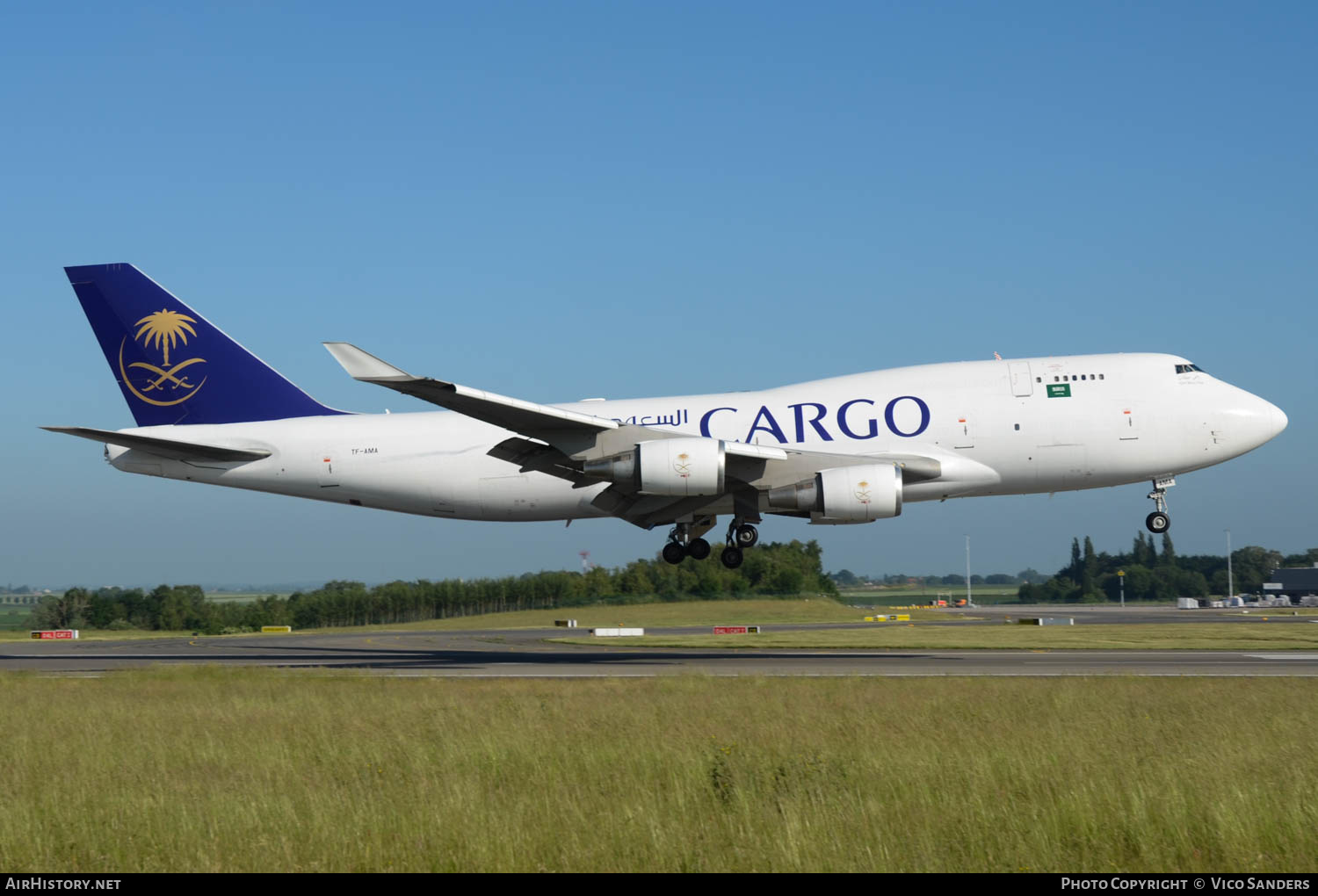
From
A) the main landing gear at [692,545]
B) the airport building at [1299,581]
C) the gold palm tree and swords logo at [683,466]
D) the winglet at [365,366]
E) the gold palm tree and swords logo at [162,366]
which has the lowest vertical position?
the airport building at [1299,581]

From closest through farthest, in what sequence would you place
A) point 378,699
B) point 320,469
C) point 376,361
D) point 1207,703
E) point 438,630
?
1. point 1207,703
2. point 378,699
3. point 376,361
4. point 320,469
5. point 438,630

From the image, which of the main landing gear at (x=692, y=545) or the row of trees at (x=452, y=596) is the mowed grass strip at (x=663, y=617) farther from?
the main landing gear at (x=692, y=545)

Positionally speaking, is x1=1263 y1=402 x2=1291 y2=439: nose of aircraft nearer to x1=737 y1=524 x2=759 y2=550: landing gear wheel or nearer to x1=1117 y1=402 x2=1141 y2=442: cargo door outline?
x1=1117 y1=402 x2=1141 y2=442: cargo door outline

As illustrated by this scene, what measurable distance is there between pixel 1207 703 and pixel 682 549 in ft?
58.6

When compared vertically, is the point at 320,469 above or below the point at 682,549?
above

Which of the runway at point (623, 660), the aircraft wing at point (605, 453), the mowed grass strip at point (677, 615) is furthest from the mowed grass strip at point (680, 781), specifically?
the mowed grass strip at point (677, 615)

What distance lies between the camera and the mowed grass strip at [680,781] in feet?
33.8

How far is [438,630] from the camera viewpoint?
198ft

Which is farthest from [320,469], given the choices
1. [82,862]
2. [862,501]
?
[82,862]

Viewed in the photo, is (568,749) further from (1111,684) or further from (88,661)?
(88,661)

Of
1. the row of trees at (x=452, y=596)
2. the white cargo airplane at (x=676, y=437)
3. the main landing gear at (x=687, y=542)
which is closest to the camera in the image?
→ the white cargo airplane at (x=676, y=437)

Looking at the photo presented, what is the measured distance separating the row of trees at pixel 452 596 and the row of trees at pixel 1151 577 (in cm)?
9995

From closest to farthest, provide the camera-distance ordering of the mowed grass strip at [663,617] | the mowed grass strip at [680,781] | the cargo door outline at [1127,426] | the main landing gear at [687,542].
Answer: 1. the mowed grass strip at [680,781]
2. the cargo door outline at [1127,426]
3. the main landing gear at [687,542]
4. the mowed grass strip at [663,617]

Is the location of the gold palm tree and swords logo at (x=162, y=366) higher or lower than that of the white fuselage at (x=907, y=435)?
higher
